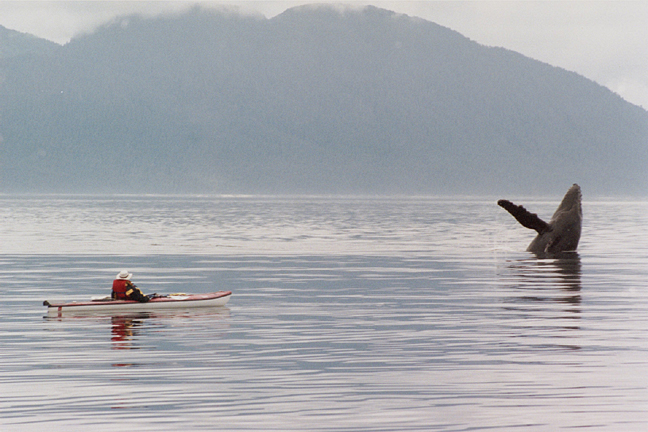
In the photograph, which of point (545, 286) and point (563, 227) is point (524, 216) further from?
point (545, 286)

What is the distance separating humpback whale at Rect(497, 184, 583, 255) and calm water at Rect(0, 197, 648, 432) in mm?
8950

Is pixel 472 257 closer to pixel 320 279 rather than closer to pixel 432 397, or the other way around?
pixel 320 279

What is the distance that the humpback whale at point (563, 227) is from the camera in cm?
6069

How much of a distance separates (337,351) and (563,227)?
40232mm

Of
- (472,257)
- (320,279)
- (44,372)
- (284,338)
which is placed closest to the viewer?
(44,372)

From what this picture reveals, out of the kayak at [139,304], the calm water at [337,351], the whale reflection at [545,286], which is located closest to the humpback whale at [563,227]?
the whale reflection at [545,286]

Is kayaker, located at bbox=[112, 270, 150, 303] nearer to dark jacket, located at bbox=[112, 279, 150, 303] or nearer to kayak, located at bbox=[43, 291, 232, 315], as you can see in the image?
dark jacket, located at bbox=[112, 279, 150, 303]

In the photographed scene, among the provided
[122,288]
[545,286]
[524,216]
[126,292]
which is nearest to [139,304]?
[126,292]

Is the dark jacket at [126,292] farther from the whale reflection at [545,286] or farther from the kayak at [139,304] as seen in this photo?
the whale reflection at [545,286]

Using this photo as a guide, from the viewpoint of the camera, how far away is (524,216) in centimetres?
5859

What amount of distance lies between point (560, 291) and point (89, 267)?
23228 mm

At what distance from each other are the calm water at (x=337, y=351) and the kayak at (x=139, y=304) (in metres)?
0.53

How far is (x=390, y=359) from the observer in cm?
2384

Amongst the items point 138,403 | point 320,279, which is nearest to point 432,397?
point 138,403
